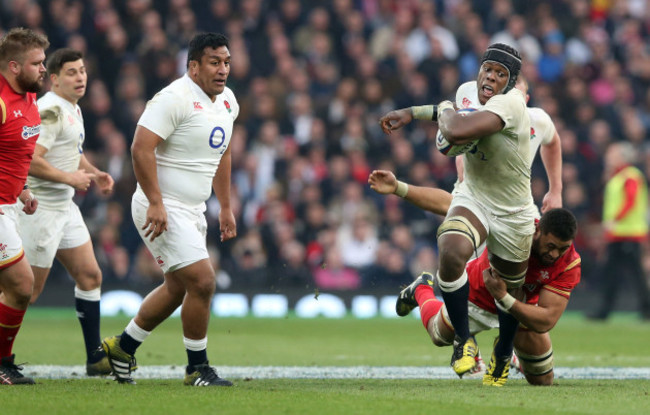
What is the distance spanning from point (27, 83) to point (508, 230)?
11.6 ft

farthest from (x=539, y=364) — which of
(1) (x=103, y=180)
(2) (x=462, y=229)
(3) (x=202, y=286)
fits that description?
(1) (x=103, y=180)

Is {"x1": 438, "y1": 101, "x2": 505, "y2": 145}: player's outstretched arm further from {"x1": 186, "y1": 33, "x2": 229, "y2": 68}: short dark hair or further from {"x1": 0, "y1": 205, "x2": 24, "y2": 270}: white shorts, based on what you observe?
{"x1": 0, "y1": 205, "x2": 24, "y2": 270}: white shorts

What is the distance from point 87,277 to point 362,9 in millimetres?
11640

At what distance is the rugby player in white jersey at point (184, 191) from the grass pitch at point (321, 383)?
1.14 ft

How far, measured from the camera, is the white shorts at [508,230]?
759cm

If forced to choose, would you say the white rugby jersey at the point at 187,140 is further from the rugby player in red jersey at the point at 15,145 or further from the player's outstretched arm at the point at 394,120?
the player's outstretched arm at the point at 394,120

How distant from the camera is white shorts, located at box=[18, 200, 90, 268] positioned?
8.73 metres

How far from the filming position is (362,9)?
1945 cm

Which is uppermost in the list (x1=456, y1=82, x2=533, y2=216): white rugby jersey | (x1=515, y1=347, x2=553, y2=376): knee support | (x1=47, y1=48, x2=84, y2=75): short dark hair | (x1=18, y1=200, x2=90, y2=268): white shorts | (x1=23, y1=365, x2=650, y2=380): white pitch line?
(x1=47, y1=48, x2=84, y2=75): short dark hair

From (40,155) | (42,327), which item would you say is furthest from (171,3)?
(40,155)

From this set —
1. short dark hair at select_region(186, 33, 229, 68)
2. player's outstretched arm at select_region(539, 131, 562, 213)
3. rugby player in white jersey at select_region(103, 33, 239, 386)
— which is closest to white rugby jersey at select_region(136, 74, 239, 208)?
rugby player in white jersey at select_region(103, 33, 239, 386)

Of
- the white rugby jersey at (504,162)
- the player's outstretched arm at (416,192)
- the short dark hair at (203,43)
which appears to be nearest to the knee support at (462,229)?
the white rugby jersey at (504,162)

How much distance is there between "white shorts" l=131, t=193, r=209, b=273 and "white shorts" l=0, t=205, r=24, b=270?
86 centimetres

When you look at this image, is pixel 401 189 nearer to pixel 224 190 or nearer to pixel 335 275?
pixel 224 190
